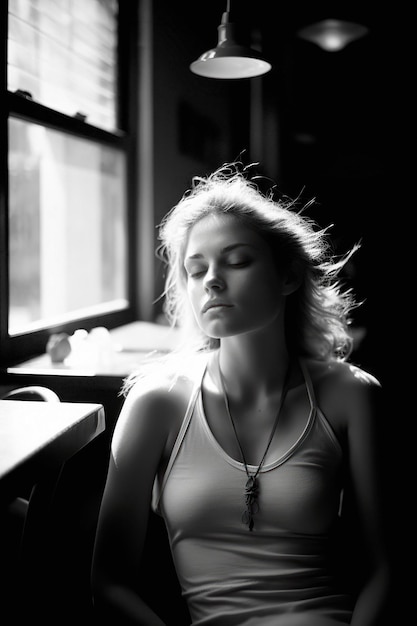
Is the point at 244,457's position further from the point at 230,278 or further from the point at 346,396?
the point at 230,278

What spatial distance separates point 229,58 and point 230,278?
5.51 ft

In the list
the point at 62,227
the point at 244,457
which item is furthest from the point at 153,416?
the point at 62,227

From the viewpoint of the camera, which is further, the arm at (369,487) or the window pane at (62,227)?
the window pane at (62,227)

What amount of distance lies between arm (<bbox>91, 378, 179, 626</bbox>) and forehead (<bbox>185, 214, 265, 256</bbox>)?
0.29m

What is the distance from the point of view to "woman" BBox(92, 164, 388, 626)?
1.22 metres

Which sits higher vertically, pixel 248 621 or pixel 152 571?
pixel 248 621

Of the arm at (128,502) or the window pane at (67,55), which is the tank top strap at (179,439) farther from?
the window pane at (67,55)

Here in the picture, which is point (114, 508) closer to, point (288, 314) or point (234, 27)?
point (288, 314)

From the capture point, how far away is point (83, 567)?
195 cm

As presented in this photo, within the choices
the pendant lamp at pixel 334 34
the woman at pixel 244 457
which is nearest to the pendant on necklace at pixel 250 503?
the woman at pixel 244 457

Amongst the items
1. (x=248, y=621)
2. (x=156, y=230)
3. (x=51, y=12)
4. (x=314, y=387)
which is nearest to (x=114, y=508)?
(x=248, y=621)

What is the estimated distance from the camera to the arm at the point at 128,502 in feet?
4.15

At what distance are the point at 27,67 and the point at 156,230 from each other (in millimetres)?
1391

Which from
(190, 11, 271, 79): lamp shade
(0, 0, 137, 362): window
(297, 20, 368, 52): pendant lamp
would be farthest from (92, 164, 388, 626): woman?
(297, 20, 368, 52): pendant lamp
